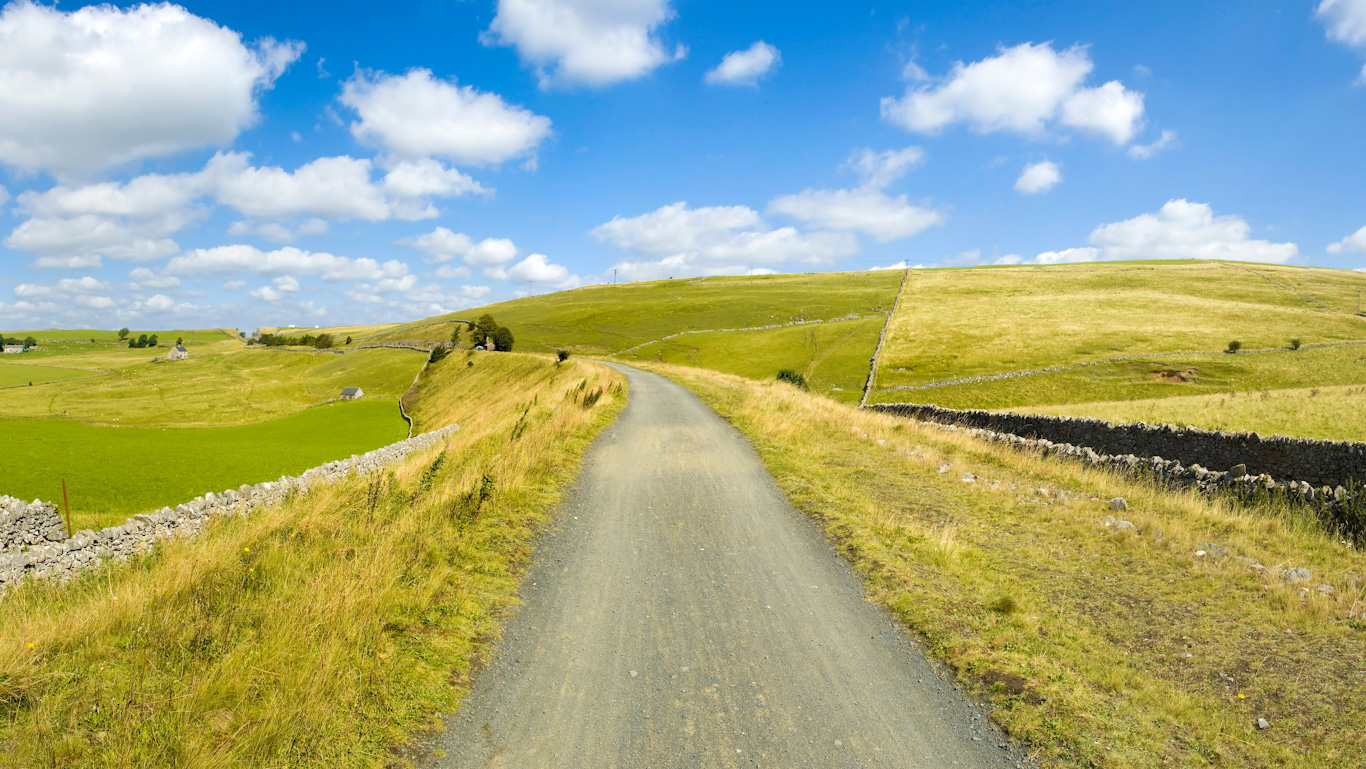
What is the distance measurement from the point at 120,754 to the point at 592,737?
3502 mm

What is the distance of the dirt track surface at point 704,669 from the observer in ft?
16.9

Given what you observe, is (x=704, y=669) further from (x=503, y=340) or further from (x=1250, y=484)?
(x=503, y=340)

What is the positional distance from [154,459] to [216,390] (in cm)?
5301

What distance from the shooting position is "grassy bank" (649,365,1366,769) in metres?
5.36

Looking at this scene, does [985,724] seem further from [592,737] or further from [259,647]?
[259,647]

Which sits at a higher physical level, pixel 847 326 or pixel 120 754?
pixel 847 326

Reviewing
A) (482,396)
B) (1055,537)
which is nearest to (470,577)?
(1055,537)

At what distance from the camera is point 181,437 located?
38812 mm

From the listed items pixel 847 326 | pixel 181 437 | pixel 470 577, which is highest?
pixel 847 326

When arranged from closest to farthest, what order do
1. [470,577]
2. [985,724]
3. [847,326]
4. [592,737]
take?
[592,737] → [985,724] → [470,577] → [847,326]

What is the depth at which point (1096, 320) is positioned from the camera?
70125mm

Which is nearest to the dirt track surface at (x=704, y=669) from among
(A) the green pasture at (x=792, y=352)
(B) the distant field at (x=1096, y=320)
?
(B) the distant field at (x=1096, y=320)

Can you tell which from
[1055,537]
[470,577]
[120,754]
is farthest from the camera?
[1055,537]

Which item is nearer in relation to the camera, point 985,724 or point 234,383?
point 985,724
